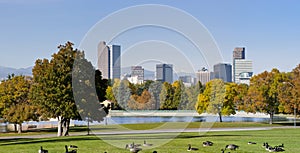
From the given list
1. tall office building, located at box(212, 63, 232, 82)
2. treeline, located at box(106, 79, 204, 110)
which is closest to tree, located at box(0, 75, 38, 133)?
treeline, located at box(106, 79, 204, 110)

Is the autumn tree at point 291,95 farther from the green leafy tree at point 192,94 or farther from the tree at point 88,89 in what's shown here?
the tree at point 88,89

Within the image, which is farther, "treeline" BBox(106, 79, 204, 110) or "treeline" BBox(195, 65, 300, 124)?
"treeline" BBox(195, 65, 300, 124)

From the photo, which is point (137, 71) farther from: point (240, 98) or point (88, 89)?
point (240, 98)

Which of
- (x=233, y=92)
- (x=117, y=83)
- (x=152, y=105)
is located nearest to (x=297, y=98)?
(x=233, y=92)

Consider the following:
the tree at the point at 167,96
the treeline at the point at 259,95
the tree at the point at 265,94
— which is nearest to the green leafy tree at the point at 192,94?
the tree at the point at 167,96

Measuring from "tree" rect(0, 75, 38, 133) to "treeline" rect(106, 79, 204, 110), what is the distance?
10.4 metres

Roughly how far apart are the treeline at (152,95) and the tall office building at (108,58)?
4125 millimetres

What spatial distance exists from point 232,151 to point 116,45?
8826mm

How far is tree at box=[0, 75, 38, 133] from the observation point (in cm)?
5847

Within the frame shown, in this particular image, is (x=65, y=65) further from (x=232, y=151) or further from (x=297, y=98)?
(x=297, y=98)

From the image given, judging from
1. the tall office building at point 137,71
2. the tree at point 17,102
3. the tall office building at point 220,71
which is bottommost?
the tree at point 17,102

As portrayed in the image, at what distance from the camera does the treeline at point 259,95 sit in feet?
228

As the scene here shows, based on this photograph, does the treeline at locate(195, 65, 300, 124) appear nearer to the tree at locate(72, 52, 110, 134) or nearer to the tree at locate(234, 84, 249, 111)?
the tree at locate(234, 84, 249, 111)

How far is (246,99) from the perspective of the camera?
77.9 metres
